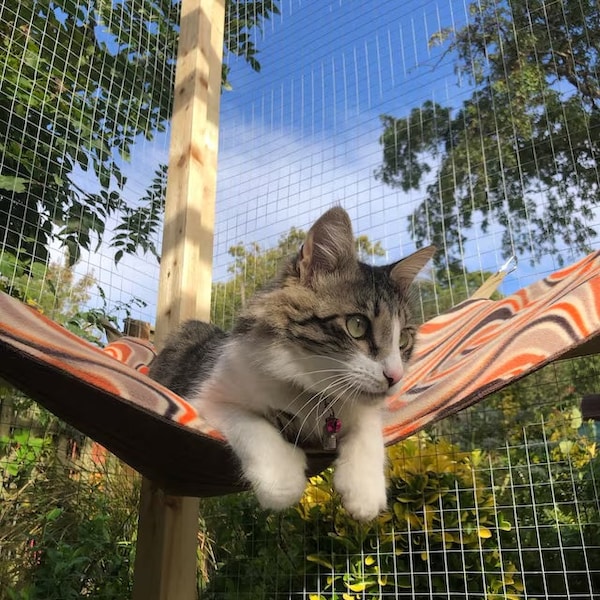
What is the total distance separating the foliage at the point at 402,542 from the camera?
2025mm

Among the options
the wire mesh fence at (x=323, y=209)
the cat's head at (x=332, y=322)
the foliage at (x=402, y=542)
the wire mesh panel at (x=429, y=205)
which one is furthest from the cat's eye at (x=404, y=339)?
the foliage at (x=402, y=542)

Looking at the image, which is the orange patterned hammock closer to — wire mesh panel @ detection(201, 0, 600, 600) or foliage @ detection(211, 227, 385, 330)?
wire mesh panel @ detection(201, 0, 600, 600)

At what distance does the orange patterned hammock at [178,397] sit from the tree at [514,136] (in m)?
1.02

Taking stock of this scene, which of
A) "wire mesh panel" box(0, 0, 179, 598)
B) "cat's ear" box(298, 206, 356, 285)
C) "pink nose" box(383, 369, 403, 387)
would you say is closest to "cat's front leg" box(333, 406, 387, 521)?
"pink nose" box(383, 369, 403, 387)

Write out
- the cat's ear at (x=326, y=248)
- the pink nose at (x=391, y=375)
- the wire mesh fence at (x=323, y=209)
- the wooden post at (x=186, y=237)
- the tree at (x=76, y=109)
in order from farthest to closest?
the wire mesh fence at (x=323, y=209)
the tree at (x=76, y=109)
the wooden post at (x=186, y=237)
the cat's ear at (x=326, y=248)
the pink nose at (x=391, y=375)

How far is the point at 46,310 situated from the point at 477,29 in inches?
93.1

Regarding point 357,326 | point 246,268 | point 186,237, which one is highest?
point 246,268

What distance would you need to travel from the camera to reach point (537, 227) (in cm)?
243

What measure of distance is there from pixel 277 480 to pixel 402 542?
1.40 metres

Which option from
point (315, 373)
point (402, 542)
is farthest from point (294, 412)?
point (402, 542)

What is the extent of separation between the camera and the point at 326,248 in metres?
1.21

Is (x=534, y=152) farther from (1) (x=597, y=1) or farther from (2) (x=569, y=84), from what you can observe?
(1) (x=597, y=1)

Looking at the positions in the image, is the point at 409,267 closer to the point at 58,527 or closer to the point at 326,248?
the point at 326,248

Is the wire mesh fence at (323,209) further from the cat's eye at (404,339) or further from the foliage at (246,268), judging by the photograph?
the cat's eye at (404,339)
